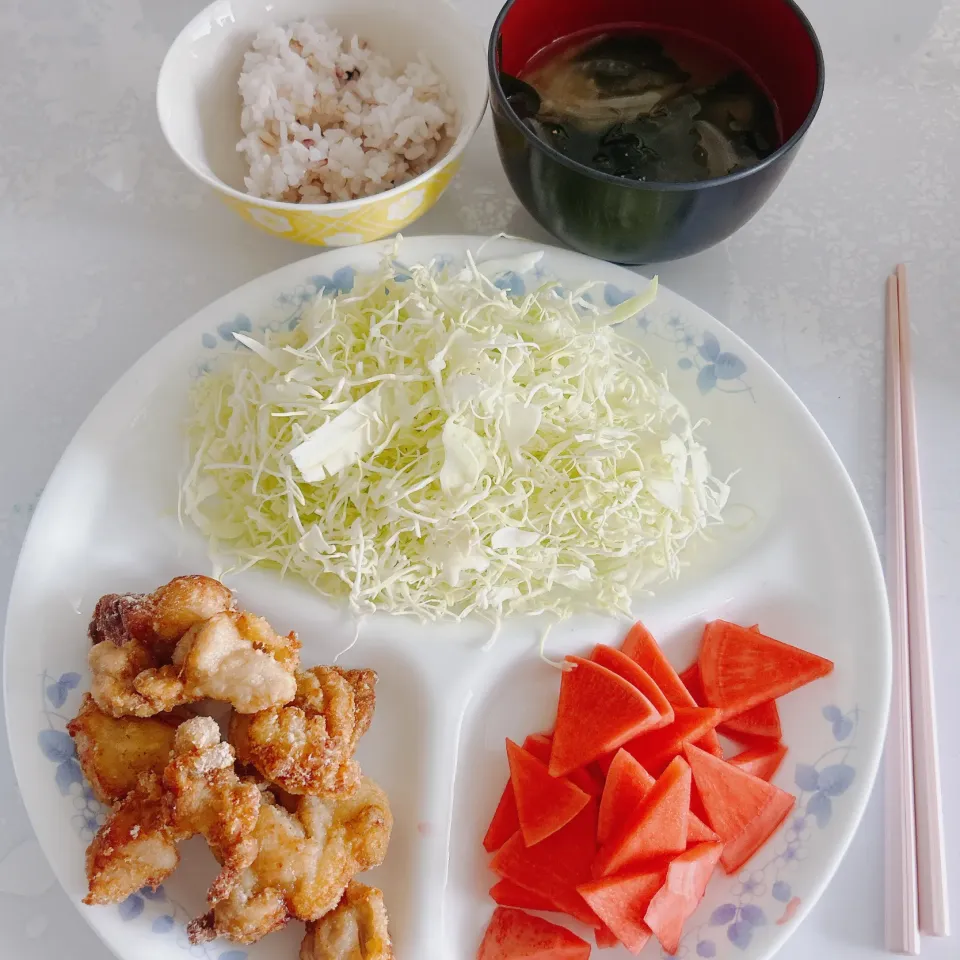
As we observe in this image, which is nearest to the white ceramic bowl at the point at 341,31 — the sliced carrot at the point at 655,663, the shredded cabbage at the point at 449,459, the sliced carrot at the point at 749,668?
the shredded cabbage at the point at 449,459

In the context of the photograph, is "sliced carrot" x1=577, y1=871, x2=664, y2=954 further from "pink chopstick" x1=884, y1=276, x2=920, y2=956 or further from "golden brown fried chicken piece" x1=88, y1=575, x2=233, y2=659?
"golden brown fried chicken piece" x1=88, y1=575, x2=233, y2=659

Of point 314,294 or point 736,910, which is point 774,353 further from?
point 736,910

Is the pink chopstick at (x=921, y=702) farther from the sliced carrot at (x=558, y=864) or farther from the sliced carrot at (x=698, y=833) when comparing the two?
the sliced carrot at (x=558, y=864)

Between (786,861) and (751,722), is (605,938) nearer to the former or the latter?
(786,861)

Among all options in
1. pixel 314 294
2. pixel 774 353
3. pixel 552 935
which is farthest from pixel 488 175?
pixel 552 935

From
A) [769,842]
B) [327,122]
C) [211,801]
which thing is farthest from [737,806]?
[327,122]

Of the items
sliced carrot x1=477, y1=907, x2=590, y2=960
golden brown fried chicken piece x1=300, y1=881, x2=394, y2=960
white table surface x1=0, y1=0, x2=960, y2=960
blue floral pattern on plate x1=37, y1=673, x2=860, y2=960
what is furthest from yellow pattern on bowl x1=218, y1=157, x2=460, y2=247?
sliced carrot x1=477, y1=907, x2=590, y2=960
